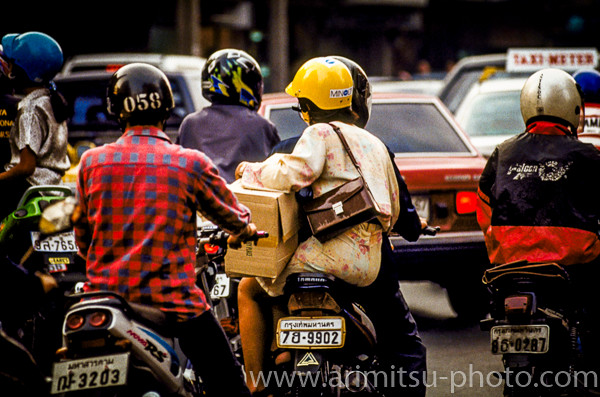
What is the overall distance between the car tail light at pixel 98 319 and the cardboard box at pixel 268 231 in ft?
3.45

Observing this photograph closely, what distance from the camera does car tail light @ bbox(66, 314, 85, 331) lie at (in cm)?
348

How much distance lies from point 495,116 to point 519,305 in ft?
21.1

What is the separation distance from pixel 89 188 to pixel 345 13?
1135 inches

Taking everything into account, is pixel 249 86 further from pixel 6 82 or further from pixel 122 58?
pixel 122 58

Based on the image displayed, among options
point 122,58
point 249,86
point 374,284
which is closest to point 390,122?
point 249,86

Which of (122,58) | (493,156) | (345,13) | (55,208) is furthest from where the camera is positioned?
(345,13)

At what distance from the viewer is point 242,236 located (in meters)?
3.93

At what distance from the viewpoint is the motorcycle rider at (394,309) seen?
184 inches

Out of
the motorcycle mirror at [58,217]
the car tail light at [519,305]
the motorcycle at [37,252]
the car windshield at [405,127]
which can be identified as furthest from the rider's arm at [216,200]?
the car windshield at [405,127]

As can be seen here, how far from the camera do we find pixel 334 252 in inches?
173

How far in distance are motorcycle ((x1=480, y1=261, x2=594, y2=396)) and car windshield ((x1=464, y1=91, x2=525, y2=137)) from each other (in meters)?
5.86

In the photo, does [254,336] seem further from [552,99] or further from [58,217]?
[552,99]

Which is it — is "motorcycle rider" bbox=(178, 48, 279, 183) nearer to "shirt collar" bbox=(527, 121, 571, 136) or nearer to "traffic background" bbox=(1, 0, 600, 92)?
"shirt collar" bbox=(527, 121, 571, 136)

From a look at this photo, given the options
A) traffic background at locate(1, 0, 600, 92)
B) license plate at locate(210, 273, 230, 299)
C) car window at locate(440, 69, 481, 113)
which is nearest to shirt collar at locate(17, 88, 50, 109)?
license plate at locate(210, 273, 230, 299)
